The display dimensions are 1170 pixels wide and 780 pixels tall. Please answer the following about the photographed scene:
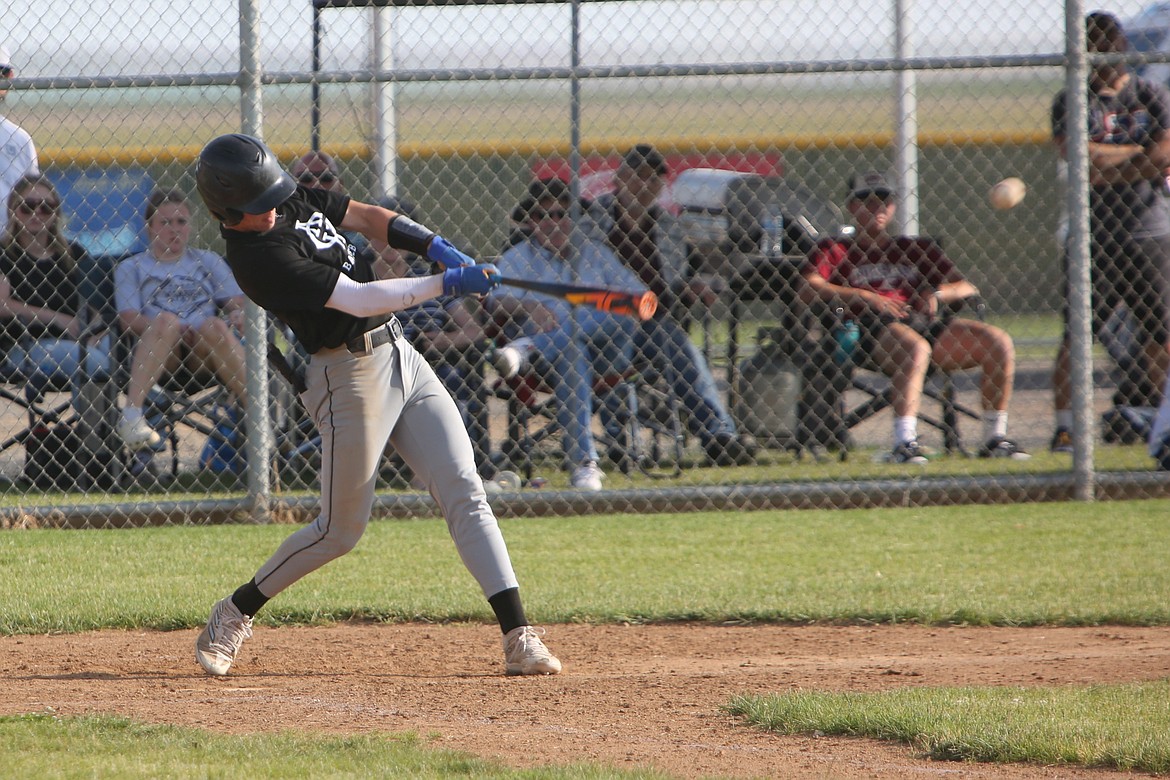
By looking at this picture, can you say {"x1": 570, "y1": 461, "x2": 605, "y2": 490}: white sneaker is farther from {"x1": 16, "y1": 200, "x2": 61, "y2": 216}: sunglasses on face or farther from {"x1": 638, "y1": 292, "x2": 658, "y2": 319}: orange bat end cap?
{"x1": 16, "y1": 200, "x2": 61, "y2": 216}: sunglasses on face

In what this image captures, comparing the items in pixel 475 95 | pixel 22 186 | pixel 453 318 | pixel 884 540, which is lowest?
pixel 884 540

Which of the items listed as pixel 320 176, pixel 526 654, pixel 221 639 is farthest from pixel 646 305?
pixel 320 176

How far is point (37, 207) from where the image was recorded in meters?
6.96

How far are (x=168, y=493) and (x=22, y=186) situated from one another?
5.72 ft

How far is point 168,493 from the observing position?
22.7 feet

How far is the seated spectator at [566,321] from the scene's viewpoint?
272 inches

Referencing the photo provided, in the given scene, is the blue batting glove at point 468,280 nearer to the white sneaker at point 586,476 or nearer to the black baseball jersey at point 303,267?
the black baseball jersey at point 303,267

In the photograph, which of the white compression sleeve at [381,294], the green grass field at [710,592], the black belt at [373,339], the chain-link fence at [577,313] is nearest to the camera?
the green grass field at [710,592]

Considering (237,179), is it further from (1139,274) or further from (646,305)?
(1139,274)

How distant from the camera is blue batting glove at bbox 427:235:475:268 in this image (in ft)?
13.2

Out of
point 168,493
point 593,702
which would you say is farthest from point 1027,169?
point 593,702

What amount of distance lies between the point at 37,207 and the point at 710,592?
13.6 ft

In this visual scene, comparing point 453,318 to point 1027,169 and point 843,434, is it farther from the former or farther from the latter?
point 1027,169

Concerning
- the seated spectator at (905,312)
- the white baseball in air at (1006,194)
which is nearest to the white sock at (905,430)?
the seated spectator at (905,312)
